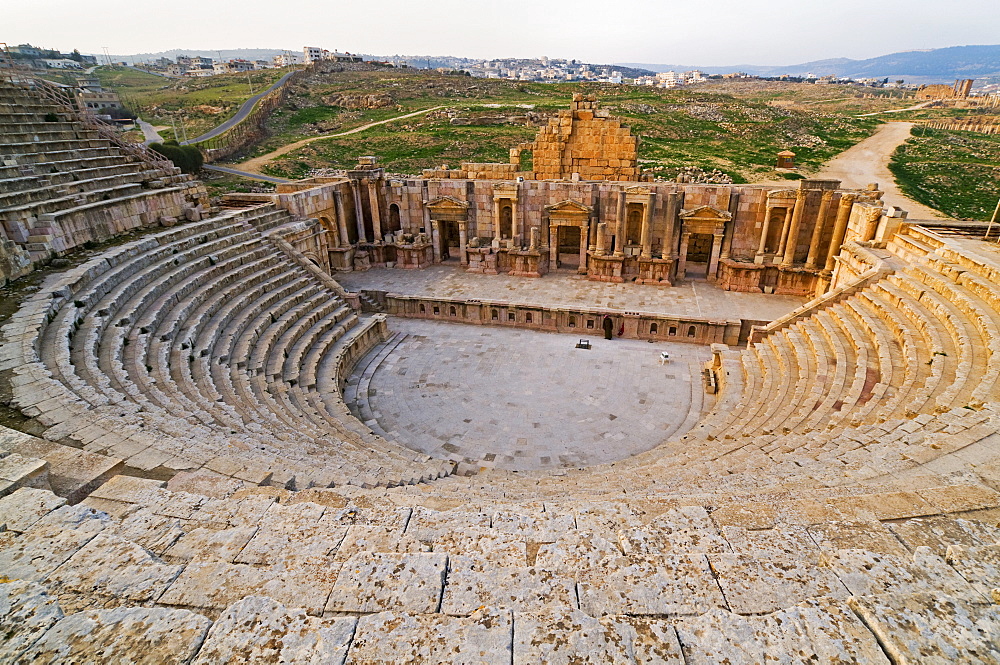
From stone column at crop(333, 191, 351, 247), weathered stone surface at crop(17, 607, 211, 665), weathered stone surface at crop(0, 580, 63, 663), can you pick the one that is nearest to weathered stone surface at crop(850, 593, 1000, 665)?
weathered stone surface at crop(17, 607, 211, 665)

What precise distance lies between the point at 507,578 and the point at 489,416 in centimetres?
881

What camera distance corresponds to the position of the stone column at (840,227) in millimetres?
17094

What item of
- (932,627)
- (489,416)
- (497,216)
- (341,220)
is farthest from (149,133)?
(932,627)

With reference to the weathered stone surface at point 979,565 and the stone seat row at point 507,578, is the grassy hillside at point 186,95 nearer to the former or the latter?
the stone seat row at point 507,578

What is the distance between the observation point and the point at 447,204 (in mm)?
20875

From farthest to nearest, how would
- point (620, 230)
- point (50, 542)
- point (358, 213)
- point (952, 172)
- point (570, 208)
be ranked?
point (952, 172) < point (358, 213) < point (570, 208) < point (620, 230) < point (50, 542)

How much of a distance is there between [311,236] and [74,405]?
12959mm

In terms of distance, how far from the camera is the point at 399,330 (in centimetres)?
1722

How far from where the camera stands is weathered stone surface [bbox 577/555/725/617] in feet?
10.4

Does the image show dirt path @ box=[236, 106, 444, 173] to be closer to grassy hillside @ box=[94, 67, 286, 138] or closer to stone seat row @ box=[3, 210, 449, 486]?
grassy hillside @ box=[94, 67, 286, 138]

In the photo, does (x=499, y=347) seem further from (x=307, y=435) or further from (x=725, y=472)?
(x=725, y=472)

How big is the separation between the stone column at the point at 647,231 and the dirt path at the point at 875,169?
58.9ft

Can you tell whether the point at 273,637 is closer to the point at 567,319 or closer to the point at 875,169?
the point at 567,319

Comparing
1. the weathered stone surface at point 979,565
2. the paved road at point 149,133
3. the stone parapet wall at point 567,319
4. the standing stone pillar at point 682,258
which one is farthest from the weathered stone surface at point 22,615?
the paved road at point 149,133
